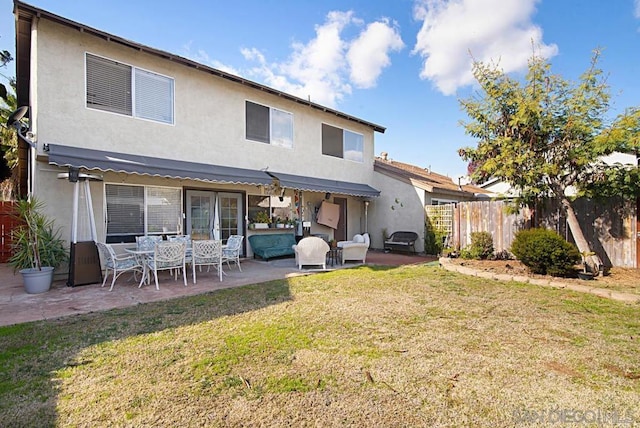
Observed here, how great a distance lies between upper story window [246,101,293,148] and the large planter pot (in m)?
9.25

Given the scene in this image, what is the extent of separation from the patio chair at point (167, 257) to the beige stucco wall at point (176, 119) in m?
4.50

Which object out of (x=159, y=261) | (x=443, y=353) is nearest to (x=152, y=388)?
(x=443, y=353)

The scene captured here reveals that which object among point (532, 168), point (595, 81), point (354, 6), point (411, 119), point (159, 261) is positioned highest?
point (354, 6)

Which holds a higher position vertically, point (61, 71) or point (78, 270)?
point (61, 71)

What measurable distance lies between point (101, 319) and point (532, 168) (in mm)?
12849

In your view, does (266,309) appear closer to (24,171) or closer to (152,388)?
(152,388)

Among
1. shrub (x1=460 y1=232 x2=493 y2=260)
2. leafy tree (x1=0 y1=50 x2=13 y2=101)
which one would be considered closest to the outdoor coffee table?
shrub (x1=460 y1=232 x2=493 y2=260)

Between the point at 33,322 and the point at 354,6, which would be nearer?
the point at 33,322

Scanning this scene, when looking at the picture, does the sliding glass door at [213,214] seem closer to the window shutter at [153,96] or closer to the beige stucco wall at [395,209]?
the window shutter at [153,96]

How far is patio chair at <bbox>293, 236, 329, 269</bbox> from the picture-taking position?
41.0ft

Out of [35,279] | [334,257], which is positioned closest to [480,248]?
[334,257]

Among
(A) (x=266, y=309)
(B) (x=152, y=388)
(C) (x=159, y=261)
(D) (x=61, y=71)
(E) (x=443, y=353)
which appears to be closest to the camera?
(B) (x=152, y=388)

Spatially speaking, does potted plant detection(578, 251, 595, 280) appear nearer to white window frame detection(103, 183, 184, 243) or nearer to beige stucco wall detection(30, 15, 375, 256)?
beige stucco wall detection(30, 15, 375, 256)

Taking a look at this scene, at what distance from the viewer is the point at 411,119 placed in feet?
74.9
